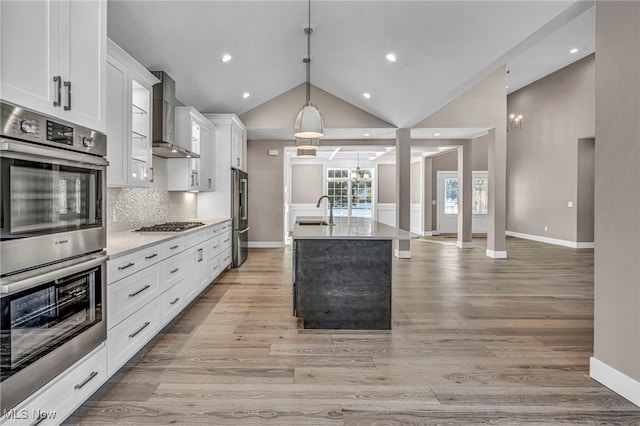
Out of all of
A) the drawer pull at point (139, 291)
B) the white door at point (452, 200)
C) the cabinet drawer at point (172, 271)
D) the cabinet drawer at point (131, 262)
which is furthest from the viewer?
the white door at point (452, 200)

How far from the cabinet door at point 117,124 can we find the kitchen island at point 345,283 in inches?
60.3

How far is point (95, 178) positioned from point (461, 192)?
8.11 metres

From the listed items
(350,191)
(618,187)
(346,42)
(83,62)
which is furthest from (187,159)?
(350,191)

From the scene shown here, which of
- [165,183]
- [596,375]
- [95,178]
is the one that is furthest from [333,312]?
[165,183]

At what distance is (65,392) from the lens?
5.82 feet

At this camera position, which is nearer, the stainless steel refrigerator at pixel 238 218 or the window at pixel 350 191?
the stainless steel refrigerator at pixel 238 218

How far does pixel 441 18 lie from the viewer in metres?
3.65

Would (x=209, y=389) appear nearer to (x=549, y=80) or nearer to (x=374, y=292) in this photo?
(x=374, y=292)

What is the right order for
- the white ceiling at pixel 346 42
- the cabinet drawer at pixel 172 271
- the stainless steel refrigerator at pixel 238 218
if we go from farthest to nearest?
the stainless steel refrigerator at pixel 238 218
the white ceiling at pixel 346 42
the cabinet drawer at pixel 172 271

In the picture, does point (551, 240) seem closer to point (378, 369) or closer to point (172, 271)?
point (378, 369)

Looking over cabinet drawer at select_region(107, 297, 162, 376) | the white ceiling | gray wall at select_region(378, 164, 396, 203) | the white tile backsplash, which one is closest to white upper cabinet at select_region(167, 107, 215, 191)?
the white tile backsplash

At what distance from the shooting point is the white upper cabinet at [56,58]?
1502 millimetres

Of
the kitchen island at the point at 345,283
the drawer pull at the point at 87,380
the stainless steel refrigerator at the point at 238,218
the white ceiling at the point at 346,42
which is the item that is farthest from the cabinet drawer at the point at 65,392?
the stainless steel refrigerator at the point at 238,218

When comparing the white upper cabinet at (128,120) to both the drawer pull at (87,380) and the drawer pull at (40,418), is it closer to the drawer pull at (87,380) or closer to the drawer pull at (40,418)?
the drawer pull at (87,380)
